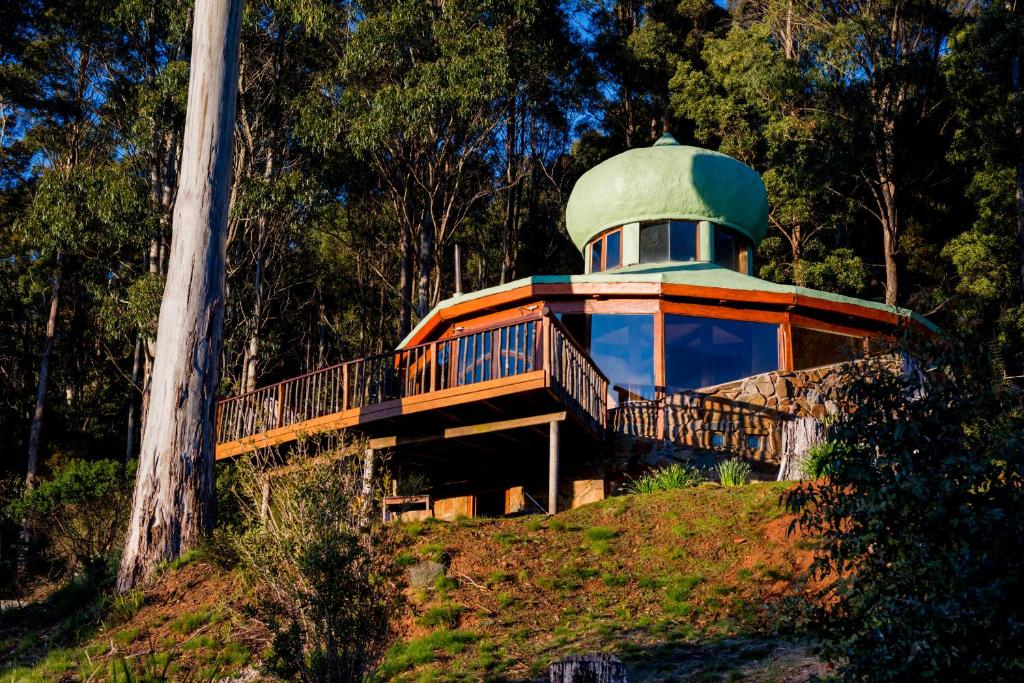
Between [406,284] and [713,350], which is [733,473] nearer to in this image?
[713,350]

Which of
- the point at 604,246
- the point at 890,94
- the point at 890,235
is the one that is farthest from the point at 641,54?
the point at 604,246

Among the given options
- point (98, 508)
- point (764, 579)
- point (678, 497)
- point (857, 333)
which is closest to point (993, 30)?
point (857, 333)

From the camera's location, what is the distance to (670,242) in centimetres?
2080

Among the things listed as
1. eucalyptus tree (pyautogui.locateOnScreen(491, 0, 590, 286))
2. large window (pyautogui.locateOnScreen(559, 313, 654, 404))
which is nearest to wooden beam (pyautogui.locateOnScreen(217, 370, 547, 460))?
large window (pyautogui.locateOnScreen(559, 313, 654, 404))

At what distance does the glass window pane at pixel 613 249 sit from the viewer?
69.8 feet

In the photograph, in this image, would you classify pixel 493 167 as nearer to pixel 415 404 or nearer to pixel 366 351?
pixel 366 351

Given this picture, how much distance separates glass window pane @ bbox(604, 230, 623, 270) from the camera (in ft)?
69.8

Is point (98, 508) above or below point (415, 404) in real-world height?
below

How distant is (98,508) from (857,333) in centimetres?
1353

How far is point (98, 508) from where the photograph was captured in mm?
17703

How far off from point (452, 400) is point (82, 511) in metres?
7.62

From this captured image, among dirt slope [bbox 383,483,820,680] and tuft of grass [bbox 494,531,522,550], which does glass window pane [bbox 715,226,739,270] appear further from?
tuft of grass [bbox 494,531,522,550]

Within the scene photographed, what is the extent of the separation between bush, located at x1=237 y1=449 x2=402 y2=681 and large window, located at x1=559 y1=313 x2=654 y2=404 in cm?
1062

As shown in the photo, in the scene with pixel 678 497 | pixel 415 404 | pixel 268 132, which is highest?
pixel 268 132
